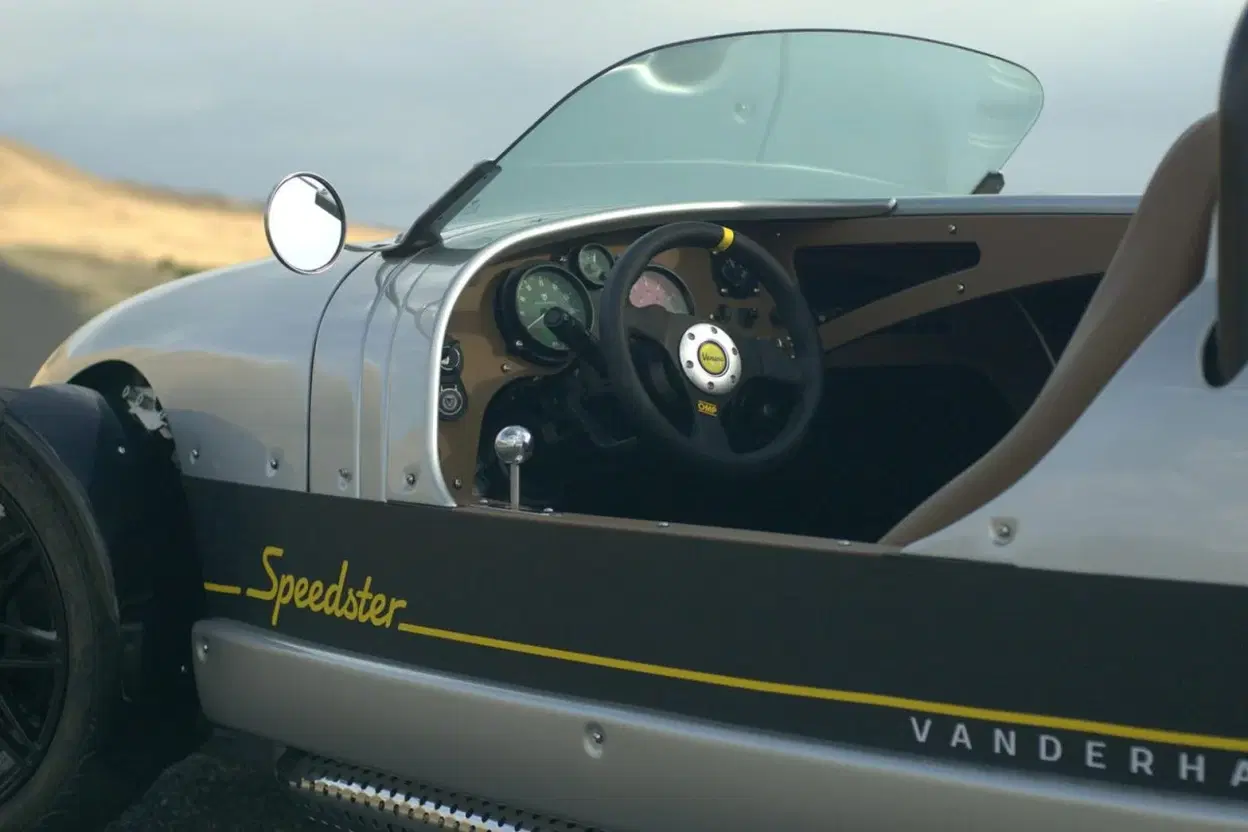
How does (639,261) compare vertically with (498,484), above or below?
above

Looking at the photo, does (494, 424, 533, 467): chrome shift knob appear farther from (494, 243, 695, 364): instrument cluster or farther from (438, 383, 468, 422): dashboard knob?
(494, 243, 695, 364): instrument cluster

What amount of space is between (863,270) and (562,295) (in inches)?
33.1

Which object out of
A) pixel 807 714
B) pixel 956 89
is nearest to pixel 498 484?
pixel 807 714

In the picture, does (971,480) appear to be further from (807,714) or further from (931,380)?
(931,380)

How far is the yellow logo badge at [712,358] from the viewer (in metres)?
2.62

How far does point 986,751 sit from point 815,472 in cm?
134

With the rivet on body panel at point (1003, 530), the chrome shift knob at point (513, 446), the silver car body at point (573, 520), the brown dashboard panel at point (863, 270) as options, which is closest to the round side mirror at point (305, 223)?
the silver car body at point (573, 520)

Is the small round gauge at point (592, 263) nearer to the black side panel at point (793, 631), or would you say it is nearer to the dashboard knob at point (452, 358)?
the dashboard knob at point (452, 358)

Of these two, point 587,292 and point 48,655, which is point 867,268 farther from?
point 48,655

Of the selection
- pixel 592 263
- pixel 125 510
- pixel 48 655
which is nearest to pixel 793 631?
pixel 592 263

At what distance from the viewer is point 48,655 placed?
99.3 inches

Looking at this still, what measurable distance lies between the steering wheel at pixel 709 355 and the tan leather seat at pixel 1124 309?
737 mm

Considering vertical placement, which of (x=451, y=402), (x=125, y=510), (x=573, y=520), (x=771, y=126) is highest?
(x=771, y=126)

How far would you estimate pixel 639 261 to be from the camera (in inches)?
98.0
